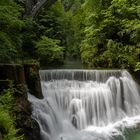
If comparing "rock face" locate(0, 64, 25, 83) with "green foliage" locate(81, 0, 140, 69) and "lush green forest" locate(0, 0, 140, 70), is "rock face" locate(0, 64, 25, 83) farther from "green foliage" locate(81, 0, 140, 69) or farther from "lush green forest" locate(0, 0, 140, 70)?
"green foliage" locate(81, 0, 140, 69)

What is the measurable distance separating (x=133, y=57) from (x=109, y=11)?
351 cm

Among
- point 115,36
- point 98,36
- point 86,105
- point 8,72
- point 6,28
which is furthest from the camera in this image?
point 98,36

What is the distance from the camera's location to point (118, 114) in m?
12.6

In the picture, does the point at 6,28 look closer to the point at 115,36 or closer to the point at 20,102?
the point at 20,102

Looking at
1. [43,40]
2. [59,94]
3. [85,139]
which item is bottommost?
[85,139]

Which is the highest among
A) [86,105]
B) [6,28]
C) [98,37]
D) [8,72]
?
[6,28]

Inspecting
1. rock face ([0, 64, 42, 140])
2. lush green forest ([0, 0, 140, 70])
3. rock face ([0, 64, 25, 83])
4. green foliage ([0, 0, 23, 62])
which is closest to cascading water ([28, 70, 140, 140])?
rock face ([0, 64, 42, 140])

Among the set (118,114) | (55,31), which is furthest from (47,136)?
(55,31)

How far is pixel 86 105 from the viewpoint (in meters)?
12.1

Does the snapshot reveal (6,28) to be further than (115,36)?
No

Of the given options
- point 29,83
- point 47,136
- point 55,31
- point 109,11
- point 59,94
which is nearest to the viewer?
point 47,136

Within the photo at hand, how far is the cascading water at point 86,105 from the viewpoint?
1042 centimetres

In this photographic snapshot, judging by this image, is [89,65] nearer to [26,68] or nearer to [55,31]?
[55,31]

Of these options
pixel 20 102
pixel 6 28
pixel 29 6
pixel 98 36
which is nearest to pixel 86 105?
pixel 20 102
